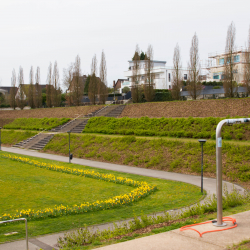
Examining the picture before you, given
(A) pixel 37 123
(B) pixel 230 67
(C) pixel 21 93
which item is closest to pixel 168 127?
(B) pixel 230 67

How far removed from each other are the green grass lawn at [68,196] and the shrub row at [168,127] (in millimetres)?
6741

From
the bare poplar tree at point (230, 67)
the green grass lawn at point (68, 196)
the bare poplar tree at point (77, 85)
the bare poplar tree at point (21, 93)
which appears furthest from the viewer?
the bare poplar tree at point (21, 93)

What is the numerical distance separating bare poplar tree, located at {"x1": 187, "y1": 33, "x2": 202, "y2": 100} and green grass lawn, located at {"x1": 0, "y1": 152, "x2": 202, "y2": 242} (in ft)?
54.8

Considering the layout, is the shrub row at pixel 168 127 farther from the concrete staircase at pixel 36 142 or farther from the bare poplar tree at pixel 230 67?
the bare poplar tree at pixel 230 67

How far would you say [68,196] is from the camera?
1178 cm

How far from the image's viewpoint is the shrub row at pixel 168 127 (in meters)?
19.2

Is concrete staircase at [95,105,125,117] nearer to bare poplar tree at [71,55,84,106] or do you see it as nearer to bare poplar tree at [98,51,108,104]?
bare poplar tree at [98,51,108,104]

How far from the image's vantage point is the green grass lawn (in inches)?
337

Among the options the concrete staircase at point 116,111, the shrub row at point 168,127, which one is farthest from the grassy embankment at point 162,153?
the concrete staircase at point 116,111

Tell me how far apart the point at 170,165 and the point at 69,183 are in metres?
6.26

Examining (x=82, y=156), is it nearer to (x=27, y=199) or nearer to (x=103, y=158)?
(x=103, y=158)

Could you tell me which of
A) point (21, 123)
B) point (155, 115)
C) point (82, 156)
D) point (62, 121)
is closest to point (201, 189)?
point (82, 156)

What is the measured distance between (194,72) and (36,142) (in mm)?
17971

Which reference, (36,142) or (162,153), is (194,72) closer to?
(162,153)
